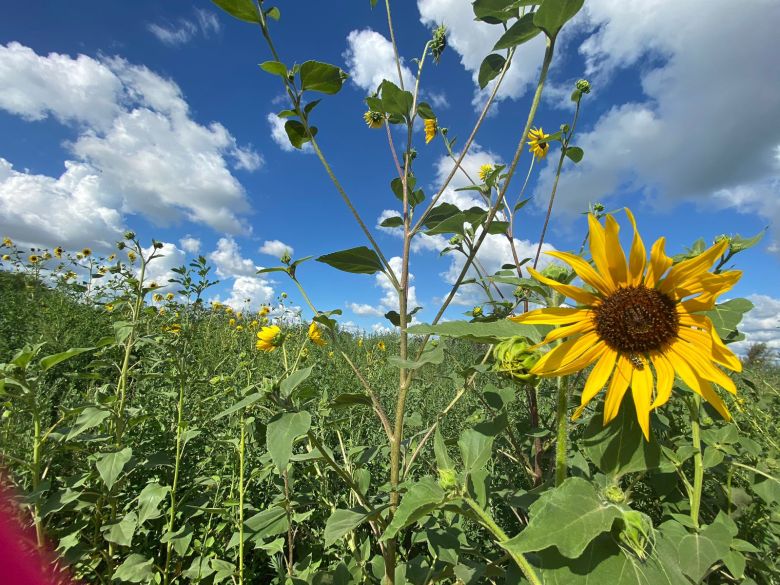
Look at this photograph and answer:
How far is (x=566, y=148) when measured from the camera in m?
1.87

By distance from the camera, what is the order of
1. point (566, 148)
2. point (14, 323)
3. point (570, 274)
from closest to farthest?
point (570, 274)
point (566, 148)
point (14, 323)

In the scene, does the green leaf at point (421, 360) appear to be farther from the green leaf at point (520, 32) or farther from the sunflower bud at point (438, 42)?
the sunflower bud at point (438, 42)

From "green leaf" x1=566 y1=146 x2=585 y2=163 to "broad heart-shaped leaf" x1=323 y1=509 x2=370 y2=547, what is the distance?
67.9 inches

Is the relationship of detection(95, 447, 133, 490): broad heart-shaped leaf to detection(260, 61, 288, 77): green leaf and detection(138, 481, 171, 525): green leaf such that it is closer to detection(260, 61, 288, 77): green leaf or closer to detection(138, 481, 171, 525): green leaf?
detection(138, 481, 171, 525): green leaf

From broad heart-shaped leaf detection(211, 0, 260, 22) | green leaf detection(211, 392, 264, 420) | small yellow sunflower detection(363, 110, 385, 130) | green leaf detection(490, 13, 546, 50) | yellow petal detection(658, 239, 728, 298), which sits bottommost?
green leaf detection(211, 392, 264, 420)

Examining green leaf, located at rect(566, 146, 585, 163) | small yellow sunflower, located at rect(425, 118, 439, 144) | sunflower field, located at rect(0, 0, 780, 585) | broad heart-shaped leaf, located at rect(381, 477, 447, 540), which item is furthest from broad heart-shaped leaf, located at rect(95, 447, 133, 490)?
green leaf, located at rect(566, 146, 585, 163)

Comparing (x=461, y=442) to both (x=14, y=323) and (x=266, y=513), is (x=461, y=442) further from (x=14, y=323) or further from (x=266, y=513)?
(x=14, y=323)

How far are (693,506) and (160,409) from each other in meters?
2.49

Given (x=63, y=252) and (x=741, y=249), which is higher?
Answer: (x=63, y=252)

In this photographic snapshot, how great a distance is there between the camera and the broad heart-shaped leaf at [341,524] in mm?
1002

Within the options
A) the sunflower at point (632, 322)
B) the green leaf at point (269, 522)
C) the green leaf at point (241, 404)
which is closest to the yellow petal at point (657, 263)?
the sunflower at point (632, 322)

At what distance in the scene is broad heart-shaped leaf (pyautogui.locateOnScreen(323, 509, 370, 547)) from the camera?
1.00m

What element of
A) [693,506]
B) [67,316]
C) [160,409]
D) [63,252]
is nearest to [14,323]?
[67,316]

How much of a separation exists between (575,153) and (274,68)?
1.40m
